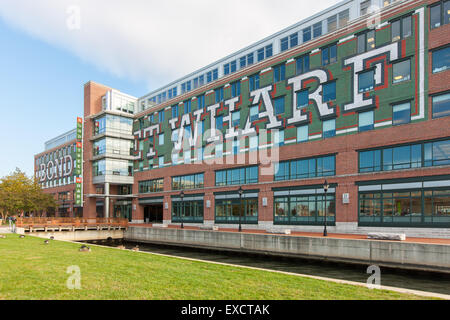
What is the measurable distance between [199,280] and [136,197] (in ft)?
161

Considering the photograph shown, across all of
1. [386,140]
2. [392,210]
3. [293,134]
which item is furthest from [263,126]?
[392,210]

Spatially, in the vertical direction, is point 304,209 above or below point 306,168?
below

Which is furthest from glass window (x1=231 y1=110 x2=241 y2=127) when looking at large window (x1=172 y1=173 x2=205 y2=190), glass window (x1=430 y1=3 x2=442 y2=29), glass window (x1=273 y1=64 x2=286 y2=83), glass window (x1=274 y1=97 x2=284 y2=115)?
glass window (x1=430 y1=3 x2=442 y2=29)

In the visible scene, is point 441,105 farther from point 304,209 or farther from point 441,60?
point 304,209

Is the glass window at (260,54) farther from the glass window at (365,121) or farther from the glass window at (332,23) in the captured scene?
the glass window at (365,121)

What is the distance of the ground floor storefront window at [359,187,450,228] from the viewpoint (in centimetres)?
2470

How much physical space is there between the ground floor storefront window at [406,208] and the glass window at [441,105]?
6.03m

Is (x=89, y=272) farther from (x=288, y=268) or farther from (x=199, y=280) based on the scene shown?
(x=288, y=268)

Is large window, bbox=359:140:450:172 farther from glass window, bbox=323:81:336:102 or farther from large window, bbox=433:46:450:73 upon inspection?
glass window, bbox=323:81:336:102

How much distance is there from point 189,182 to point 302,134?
793 inches

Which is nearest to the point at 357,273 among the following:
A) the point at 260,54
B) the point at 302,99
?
the point at 302,99

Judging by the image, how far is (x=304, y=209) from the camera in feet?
110

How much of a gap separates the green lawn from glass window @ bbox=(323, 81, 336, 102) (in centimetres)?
2459

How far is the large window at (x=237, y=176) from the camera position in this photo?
38812mm
